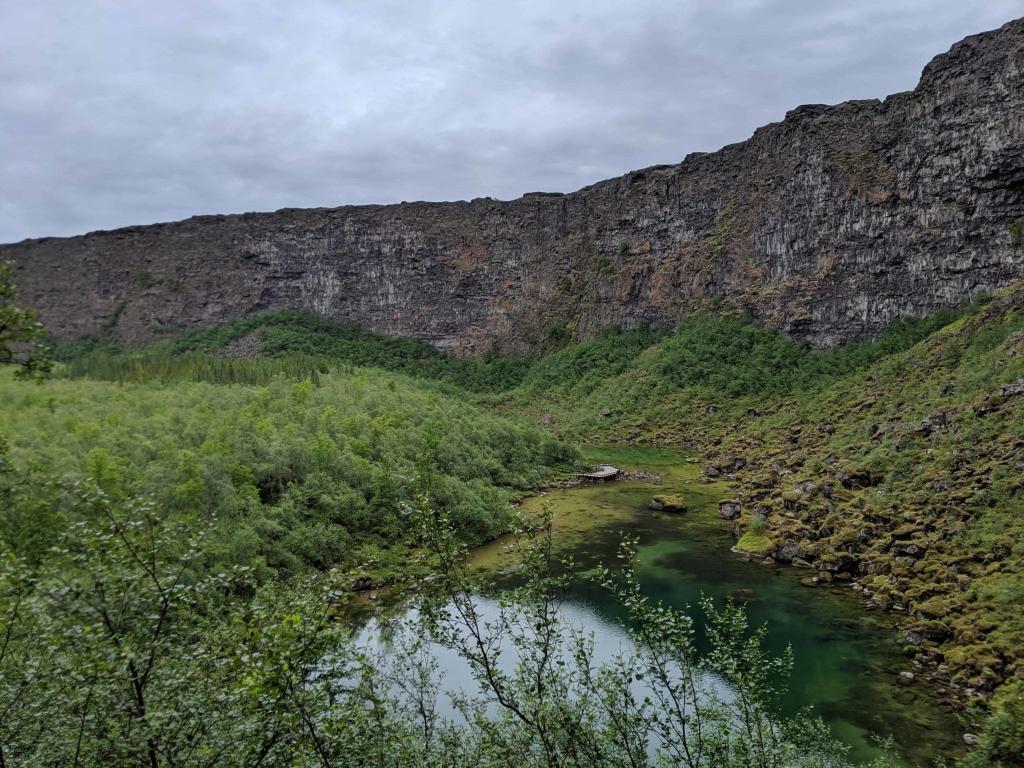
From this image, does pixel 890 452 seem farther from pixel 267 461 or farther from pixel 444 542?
pixel 444 542

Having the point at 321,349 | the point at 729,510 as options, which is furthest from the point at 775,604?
the point at 321,349

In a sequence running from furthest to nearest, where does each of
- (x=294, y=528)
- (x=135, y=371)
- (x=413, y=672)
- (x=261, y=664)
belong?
1. (x=135, y=371)
2. (x=294, y=528)
3. (x=413, y=672)
4. (x=261, y=664)

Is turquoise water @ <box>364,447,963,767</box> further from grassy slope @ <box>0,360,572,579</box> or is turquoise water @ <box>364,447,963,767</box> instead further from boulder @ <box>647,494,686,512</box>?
grassy slope @ <box>0,360,572,579</box>

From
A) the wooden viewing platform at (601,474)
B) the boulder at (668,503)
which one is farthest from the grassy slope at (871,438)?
the wooden viewing platform at (601,474)

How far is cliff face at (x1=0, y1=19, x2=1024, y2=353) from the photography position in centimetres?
4278

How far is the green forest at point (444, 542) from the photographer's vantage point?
5961 millimetres

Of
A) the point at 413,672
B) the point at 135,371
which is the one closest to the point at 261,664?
the point at 413,672

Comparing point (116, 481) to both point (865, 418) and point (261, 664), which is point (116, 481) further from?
point (865, 418)

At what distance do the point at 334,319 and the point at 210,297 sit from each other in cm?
1949

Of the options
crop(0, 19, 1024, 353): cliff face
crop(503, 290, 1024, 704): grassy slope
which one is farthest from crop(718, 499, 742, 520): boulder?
crop(0, 19, 1024, 353): cliff face

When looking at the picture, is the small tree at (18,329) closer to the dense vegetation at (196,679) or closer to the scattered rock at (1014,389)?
the dense vegetation at (196,679)

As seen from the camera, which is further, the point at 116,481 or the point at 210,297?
the point at 210,297

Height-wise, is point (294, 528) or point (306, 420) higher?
point (306, 420)

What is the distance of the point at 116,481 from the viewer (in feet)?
63.4
